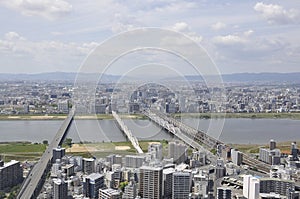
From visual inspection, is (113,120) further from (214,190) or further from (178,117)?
(214,190)

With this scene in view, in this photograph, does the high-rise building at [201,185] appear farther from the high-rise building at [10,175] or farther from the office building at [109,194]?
the high-rise building at [10,175]

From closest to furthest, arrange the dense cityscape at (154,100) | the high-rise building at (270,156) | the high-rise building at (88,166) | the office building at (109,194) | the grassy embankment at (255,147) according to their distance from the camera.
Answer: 1. the office building at (109,194)
2. the high-rise building at (88,166)
3. the dense cityscape at (154,100)
4. the high-rise building at (270,156)
5. the grassy embankment at (255,147)

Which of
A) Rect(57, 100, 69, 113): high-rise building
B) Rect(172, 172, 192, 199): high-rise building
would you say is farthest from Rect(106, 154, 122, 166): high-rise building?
Rect(57, 100, 69, 113): high-rise building

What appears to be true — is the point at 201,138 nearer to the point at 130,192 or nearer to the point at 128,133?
the point at 128,133

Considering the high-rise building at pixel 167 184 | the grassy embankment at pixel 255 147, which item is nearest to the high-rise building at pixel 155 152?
the high-rise building at pixel 167 184

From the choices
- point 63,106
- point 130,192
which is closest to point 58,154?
point 130,192

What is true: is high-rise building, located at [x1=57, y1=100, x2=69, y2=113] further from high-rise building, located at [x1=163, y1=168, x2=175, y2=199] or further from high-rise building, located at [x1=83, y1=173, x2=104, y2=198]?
high-rise building, located at [x1=163, y1=168, x2=175, y2=199]

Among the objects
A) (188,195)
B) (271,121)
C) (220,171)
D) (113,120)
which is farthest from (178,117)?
(271,121)
